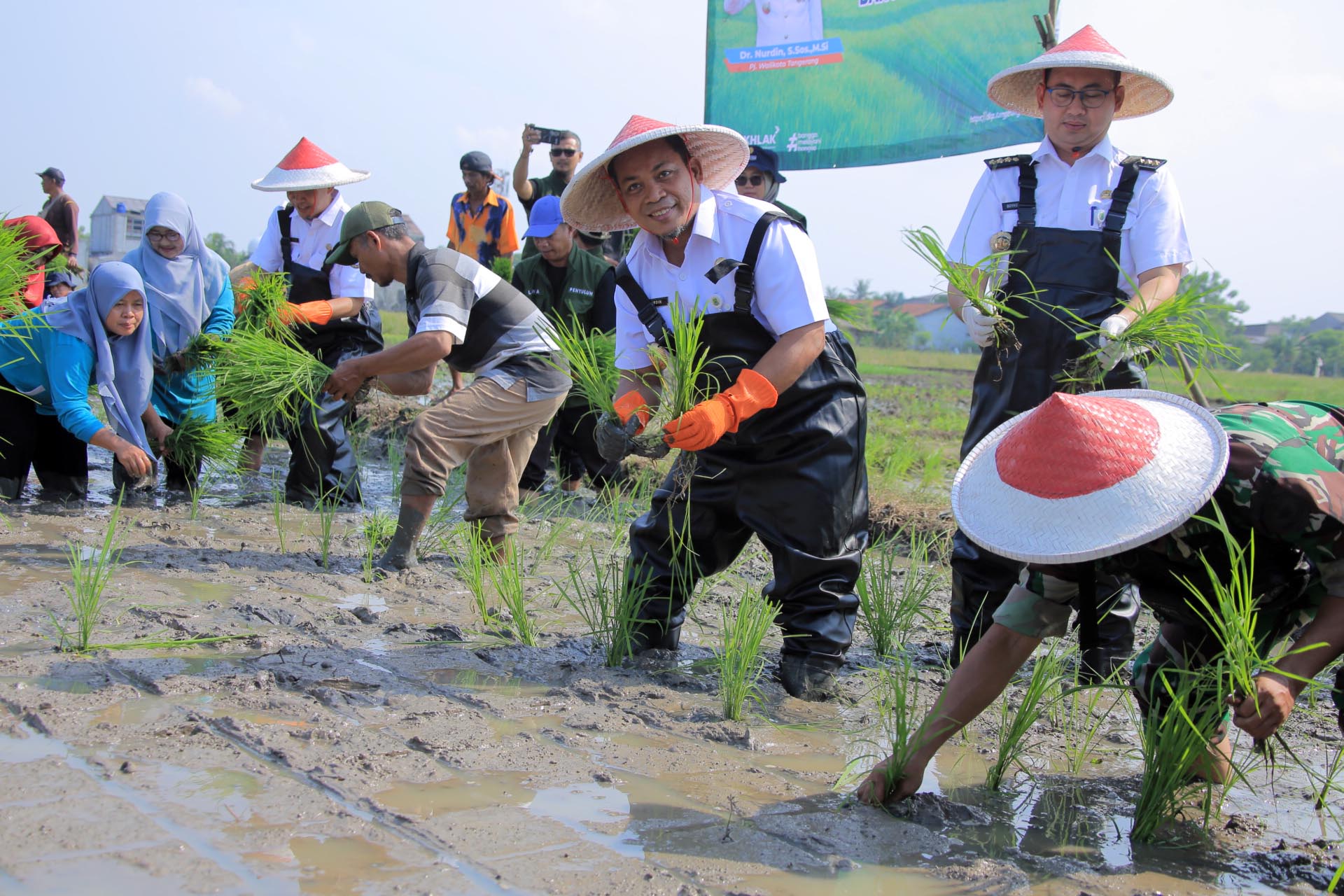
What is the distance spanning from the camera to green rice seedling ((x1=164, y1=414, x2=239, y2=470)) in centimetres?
560

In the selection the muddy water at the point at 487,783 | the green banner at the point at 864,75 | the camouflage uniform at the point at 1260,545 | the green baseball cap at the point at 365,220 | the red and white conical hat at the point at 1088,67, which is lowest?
the muddy water at the point at 487,783

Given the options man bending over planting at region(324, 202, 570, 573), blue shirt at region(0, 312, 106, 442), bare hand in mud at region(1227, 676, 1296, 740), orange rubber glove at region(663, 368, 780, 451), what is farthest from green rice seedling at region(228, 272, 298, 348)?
bare hand in mud at region(1227, 676, 1296, 740)

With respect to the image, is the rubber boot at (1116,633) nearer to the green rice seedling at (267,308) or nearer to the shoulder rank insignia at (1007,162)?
the shoulder rank insignia at (1007,162)

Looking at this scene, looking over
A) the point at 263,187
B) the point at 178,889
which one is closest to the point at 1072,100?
the point at 178,889

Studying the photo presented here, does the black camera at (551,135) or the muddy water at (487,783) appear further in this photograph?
the black camera at (551,135)

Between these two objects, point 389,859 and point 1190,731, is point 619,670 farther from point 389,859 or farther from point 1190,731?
point 1190,731

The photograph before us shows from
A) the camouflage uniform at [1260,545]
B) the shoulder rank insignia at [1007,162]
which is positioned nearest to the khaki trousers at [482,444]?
the shoulder rank insignia at [1007,162]

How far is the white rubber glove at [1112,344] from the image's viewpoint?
308 centimetres

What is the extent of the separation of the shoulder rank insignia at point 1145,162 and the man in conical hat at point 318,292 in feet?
12.8

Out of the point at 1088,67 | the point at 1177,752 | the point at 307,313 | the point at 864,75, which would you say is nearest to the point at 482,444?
the point at 307,313

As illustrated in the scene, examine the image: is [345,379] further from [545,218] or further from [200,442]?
[545,218]

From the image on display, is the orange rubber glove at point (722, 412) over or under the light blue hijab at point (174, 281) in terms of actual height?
under

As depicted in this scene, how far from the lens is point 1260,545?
228cm

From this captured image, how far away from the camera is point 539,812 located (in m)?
2.42
